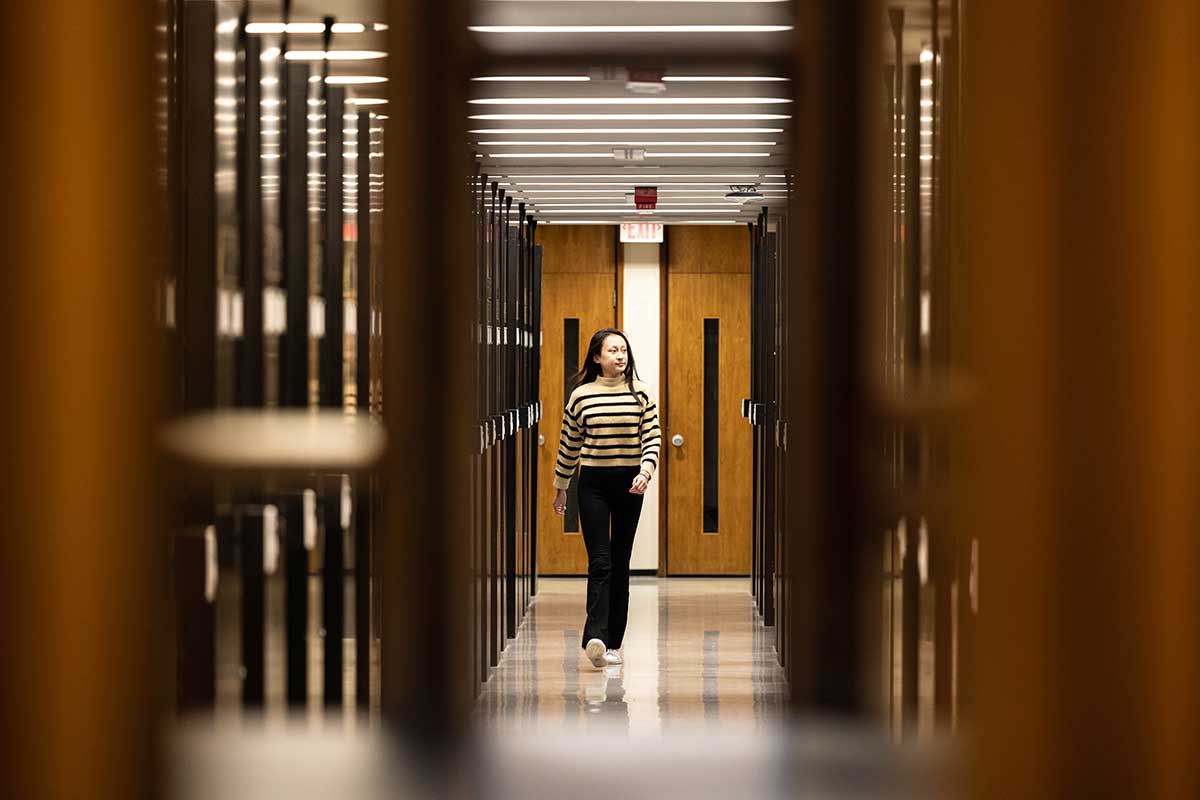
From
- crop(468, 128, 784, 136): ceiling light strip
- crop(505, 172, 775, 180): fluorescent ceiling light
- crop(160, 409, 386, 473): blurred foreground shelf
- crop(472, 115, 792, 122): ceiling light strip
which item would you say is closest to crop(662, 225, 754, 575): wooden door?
crop(505, 172, 775, 180): fluorescent ceiling light

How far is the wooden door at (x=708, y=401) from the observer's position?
9.81 metres

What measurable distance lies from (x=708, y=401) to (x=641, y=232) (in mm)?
1376

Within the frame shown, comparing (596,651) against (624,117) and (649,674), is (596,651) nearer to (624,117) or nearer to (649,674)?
(649,674)

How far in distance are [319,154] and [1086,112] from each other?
9.48ft

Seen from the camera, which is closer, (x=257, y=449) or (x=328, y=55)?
(x=257, y=449)

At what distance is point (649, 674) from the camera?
243 inches

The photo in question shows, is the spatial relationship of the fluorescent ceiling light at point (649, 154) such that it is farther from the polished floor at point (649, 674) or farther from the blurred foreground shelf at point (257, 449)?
the blurred foreground shelf at point (257, 449)

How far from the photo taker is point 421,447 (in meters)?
1.96

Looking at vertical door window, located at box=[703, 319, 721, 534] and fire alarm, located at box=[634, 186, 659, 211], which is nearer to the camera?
fire alarm, located at box=[634, 186, 659, 211]

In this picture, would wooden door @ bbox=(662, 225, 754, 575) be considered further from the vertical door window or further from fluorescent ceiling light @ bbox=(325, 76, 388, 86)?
fluorescent ceiling light @ bbox=(325, 76, 388, 86)

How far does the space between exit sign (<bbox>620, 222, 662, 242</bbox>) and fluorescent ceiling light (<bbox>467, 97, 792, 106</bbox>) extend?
4.51 m

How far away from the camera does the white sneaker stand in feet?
20.2

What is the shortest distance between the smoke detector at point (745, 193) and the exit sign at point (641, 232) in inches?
73.0

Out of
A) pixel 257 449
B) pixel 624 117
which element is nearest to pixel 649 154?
pixel 624 117
